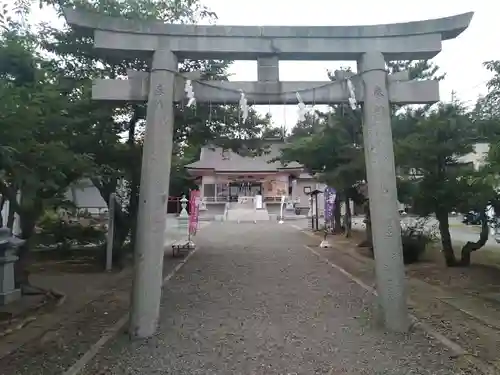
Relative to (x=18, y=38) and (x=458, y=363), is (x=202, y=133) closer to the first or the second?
(x=18, y=38)

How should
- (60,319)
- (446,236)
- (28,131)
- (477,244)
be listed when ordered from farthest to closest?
(446,236) → (477,244) → (60,319) → (28,131)

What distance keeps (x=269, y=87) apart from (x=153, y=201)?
2.28 meters

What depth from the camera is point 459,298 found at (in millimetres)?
8727

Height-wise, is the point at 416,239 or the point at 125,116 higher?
the point at 125,116

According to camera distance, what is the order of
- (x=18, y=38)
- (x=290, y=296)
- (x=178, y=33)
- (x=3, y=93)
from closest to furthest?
(x=3, y=93), (x=178, y=33), (x=18, y=38), (x=290, y=296)

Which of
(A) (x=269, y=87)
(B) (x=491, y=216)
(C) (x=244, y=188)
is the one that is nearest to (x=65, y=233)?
(A) (x=269, y=87)

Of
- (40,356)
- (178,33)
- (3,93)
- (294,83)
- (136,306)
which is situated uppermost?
(178,33)

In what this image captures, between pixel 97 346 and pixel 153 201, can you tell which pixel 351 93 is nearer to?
pixel 153 201

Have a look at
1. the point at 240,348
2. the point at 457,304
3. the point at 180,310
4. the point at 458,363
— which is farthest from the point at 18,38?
the point at 457,304

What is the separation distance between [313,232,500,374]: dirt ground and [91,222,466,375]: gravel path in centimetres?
54

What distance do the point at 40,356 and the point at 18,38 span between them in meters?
4.64

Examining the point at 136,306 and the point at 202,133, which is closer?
the point at 136,306

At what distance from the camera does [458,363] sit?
504cm

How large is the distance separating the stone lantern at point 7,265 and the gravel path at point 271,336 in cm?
272
